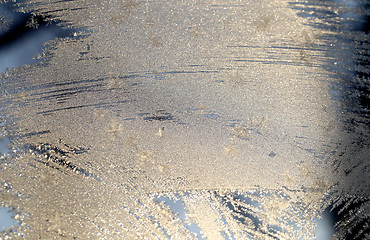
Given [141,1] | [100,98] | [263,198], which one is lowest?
[263,198]

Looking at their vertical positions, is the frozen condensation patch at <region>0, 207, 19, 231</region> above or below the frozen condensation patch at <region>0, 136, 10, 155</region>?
below

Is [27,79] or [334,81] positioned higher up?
[27,79]

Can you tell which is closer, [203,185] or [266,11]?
[203,185]

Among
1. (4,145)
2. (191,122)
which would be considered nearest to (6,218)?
(4,145)

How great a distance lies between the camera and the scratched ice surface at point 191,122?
18.4 inches

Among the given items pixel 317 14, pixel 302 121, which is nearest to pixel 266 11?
pixel 317 14

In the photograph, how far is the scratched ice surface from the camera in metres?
0.47

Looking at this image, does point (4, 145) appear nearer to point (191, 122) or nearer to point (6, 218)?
point (6, 218)

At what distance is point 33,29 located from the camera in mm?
577

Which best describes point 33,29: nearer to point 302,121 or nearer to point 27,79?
point 27,79

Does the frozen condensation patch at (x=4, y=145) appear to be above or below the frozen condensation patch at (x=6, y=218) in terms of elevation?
above

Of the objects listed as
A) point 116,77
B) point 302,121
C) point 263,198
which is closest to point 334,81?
point 302,121

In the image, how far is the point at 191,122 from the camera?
0.52 m

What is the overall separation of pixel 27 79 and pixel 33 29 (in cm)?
10
